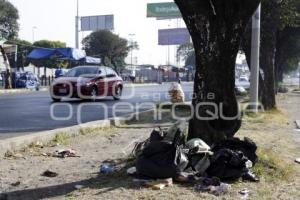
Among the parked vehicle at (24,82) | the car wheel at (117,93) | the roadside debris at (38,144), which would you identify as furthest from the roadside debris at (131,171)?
the parked vehicle at (24,82)

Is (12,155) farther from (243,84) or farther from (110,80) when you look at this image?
(243,84)

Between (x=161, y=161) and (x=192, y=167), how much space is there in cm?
54

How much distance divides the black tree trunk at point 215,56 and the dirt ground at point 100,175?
85cm

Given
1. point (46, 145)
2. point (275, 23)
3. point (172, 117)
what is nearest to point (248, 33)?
point (275, 23)

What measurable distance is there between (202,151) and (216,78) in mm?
1364

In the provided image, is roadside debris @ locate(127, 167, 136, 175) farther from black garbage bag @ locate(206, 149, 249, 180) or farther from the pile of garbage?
black garbage bag @ locate(206, 149, 249, 180)

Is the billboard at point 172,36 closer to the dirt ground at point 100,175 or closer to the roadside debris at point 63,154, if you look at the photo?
the dirt ground at point 100,175

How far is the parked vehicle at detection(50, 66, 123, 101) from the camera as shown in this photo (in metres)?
20.3

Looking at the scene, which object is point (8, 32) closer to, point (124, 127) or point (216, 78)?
point (124, 127)

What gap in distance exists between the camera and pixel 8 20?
6309 centimetres

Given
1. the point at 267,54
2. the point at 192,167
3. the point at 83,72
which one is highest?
the point at 267,54

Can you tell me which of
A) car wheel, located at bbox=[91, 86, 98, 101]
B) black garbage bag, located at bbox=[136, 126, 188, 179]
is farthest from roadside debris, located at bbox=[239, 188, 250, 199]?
car wheel, located at bbox=[91, 86, 98, 101]

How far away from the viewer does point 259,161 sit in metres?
7.46

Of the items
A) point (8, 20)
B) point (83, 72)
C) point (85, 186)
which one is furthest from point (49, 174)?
point (8, 20)
